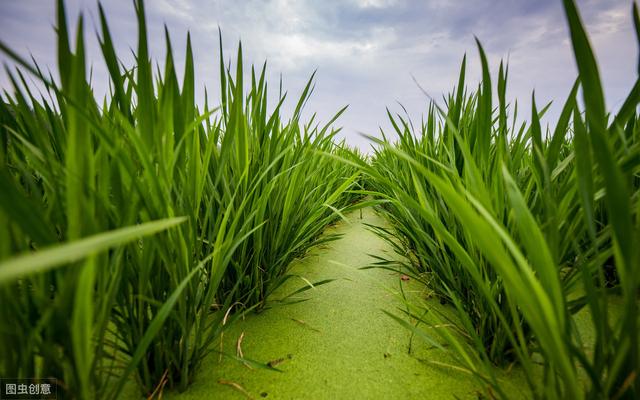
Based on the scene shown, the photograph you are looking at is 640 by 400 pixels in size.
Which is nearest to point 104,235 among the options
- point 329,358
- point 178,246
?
point 178,246

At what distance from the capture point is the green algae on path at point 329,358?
17.2 inches

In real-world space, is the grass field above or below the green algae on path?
above

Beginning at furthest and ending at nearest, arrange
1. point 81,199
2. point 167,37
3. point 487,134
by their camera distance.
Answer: point 487,134, point 167,37, point 81,199

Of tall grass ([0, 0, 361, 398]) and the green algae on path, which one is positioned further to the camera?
the green algae on path

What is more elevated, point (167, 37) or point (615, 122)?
point (167, 37)

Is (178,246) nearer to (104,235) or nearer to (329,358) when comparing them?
(104,235)

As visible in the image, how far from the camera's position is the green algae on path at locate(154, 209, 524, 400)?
1.43 feet

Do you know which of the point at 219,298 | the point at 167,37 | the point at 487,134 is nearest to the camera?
the point at 167,37

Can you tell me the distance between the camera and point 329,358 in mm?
512

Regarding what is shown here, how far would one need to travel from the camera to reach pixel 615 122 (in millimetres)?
345

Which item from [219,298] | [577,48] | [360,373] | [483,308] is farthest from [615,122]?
[219,298]

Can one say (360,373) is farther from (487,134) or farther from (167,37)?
(167,37)

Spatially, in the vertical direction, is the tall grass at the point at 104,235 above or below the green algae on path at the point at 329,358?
above

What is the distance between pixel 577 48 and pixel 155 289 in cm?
60
